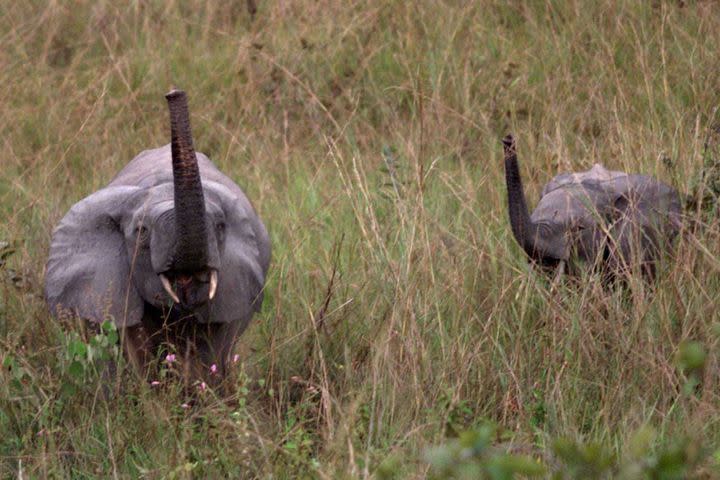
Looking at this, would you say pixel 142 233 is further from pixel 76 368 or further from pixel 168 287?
pixel 76 368

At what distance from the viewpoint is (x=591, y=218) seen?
16.8ft

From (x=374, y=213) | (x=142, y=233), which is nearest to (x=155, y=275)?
(x=142, y=233)

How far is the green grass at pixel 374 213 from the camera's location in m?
3.81

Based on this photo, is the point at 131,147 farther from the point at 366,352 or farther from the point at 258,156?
the point at 366,352

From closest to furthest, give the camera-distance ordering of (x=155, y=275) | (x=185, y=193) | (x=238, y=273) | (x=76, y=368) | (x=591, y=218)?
(x=185, y=193) → (x=76, y=368) → (x=155, y=275) → (x=238, y=273) → (x=591, y=218)

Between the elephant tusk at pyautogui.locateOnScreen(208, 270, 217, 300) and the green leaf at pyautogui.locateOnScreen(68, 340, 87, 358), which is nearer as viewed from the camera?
the green leaf at pyautogui.locateOnScreen(68, 340, 87, 358)

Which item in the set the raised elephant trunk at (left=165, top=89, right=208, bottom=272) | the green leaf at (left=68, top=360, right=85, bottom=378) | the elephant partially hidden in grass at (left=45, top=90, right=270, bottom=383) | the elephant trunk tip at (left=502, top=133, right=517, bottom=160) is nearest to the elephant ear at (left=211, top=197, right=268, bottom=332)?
the elephant partially hidden in grass at (left=45, top=90, right=270, bottom=383)

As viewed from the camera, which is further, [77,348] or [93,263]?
[93,263]

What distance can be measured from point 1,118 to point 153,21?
4.60 feet

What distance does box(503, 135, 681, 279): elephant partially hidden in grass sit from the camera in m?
4.80

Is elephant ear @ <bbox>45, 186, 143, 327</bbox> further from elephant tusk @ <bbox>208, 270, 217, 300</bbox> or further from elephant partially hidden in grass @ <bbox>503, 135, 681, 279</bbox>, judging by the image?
elephant partially hidden in grass @ <bbox>503, 135, 681, 279</bbox>

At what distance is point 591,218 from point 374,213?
2.61ft

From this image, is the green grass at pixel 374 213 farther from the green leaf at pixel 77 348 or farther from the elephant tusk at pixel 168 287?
the elephant tusk at pixel 168 287

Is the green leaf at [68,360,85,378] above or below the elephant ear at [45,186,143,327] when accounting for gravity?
below
